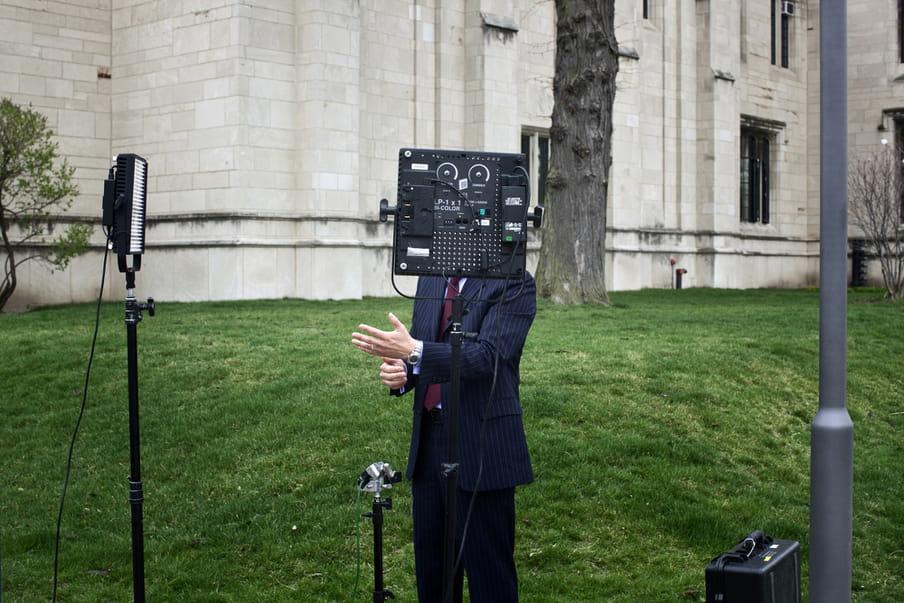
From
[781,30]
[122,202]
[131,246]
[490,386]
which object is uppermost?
[781,30]

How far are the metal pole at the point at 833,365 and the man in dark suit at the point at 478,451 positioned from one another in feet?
4.21

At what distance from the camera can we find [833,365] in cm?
453

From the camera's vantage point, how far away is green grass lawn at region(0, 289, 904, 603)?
22.3 ft

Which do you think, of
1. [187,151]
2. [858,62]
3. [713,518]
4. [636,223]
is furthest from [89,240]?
[858,62]

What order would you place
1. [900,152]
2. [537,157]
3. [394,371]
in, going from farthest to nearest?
[900,152] → [537,157] → [394,371]

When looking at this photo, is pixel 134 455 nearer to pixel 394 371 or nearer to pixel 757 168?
pixel 394 371

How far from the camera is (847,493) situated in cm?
452

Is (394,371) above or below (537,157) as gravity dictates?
below

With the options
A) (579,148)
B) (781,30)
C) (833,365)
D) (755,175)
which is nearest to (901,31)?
(781,30)

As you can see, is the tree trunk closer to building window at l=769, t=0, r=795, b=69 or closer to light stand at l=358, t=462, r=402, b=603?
light stand at l=358, t=462, r=402, b=603

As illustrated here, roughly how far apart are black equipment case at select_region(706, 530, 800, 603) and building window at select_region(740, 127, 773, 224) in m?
27.8

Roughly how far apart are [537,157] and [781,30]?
12.7 m

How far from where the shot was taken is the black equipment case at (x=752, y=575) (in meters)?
4.53

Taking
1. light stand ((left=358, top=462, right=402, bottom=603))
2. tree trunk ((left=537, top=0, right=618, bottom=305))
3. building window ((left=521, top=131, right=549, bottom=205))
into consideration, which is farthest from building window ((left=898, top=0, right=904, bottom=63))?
light stand ((left=358, top=462, right=402, bottom=603))
